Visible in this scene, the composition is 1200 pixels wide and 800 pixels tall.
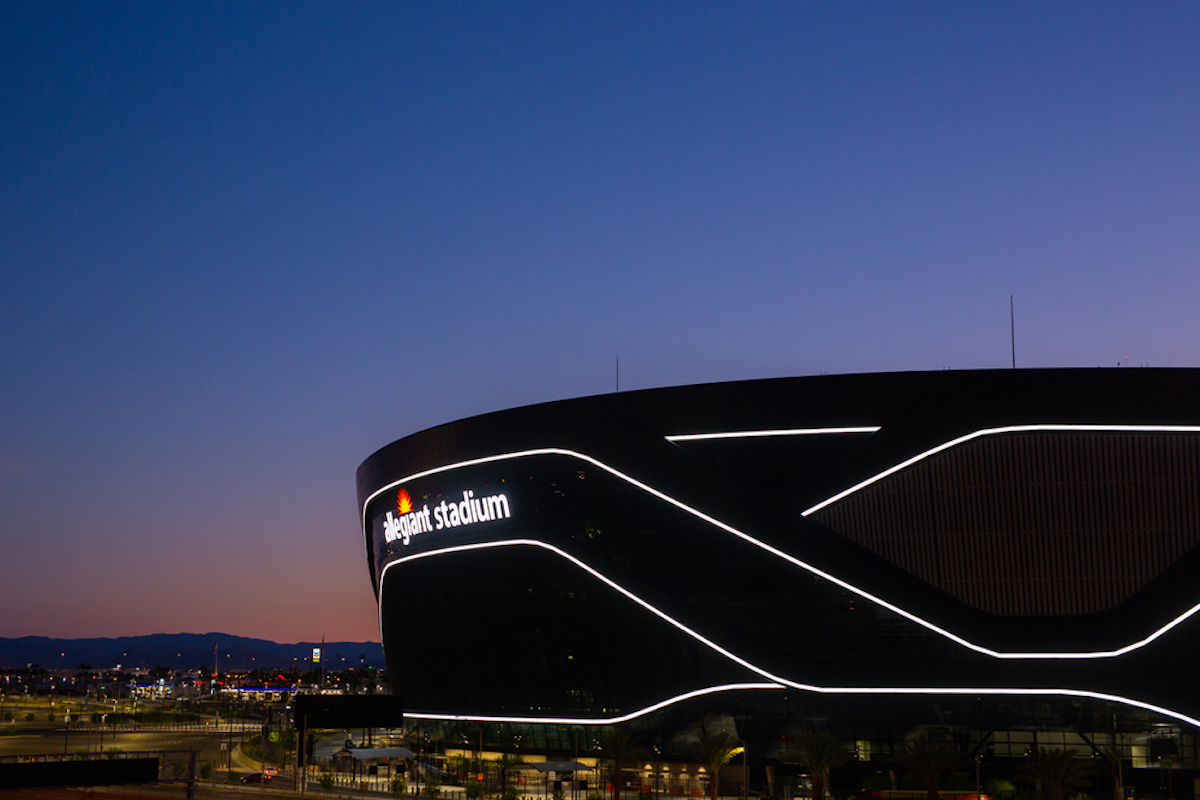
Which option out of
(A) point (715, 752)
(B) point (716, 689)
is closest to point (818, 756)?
(A) point (715, 752)

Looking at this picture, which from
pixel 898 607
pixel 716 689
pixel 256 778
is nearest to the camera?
pixel 898 607

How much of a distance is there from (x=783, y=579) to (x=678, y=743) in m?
12.0

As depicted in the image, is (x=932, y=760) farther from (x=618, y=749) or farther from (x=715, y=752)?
(x=618, y=749)

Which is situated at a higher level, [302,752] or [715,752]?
[715,752]

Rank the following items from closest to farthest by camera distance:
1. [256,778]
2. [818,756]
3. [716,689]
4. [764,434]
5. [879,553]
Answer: [818,756] → [879,553] → [764,434] → [716,689] → [256,778]

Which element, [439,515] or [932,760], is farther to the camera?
[439,515]

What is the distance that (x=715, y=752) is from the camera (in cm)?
5753

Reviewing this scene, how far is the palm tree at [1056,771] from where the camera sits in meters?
52.2

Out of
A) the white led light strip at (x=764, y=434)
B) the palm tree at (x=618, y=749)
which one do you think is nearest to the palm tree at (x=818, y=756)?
the palm tree at (x=618, y=749)

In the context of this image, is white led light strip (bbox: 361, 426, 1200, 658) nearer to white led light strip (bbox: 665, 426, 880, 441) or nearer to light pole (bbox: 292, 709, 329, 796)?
white led light strip (bbox: 665, 426, 880, 441)

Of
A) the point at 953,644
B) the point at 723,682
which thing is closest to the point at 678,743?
the point at 723,682

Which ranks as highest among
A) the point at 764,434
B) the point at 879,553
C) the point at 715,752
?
the point at 764,434

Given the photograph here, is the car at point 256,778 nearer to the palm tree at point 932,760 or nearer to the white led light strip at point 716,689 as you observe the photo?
the white led light strip at point 716,689

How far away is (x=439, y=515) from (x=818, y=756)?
103 feet
